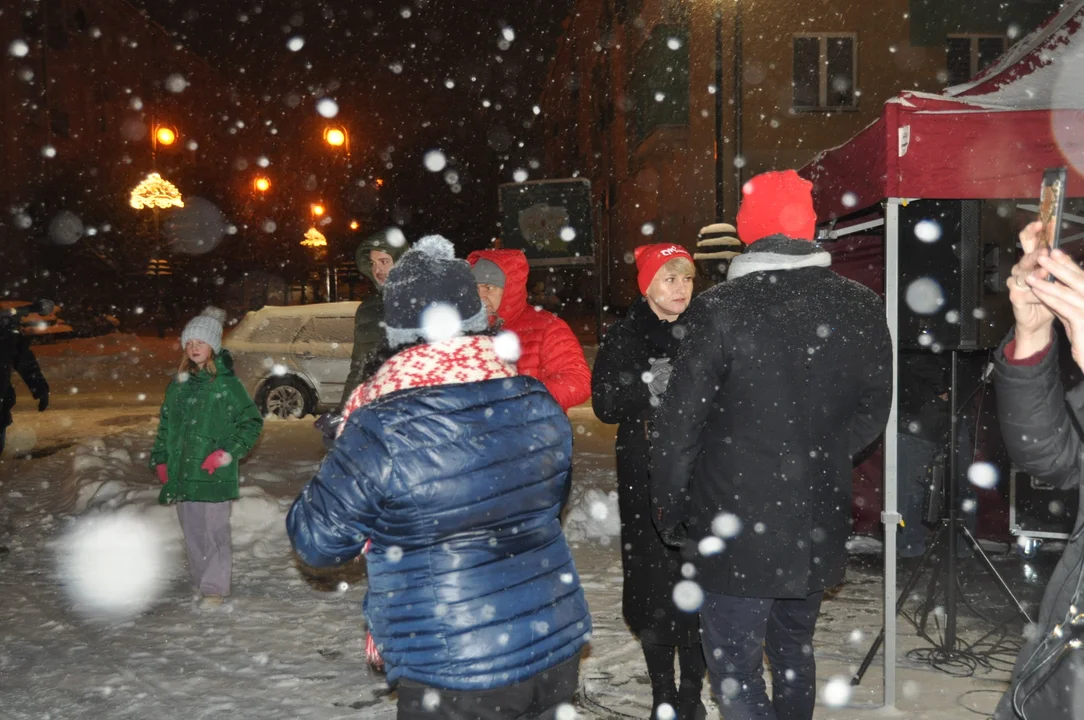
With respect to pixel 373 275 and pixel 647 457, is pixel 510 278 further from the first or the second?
pixel 373 275

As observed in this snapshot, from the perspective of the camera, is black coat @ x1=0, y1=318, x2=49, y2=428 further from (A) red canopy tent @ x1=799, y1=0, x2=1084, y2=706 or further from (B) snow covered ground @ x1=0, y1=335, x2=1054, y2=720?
(A) red canopy tent @ x1=799, y1=0, x2=1084, y2=706

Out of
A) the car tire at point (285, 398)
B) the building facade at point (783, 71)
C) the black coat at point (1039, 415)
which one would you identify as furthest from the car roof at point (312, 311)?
the black coat at point (1039, 415)

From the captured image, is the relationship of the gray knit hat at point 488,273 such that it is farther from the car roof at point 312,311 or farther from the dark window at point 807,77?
the dark window at point 807,77

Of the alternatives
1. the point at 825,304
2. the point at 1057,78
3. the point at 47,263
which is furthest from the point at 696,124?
the point at 47,263

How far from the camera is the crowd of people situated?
2.22m

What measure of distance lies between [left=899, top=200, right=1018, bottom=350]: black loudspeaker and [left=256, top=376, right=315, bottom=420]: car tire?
427 inches

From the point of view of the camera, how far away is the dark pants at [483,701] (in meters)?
2.30

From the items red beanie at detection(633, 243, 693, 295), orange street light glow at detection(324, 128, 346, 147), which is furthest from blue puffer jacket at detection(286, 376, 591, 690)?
orange street light glow at detection(324, 128, 346, 147)

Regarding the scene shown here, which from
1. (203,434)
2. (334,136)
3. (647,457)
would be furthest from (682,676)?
(334,136)

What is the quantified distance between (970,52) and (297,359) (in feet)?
49.0

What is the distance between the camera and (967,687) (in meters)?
4.46

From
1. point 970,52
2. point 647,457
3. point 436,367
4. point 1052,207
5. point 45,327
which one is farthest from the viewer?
point 45,327

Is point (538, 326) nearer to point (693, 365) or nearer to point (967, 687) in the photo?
point (693, 365)

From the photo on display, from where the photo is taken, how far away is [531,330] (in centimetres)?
413
